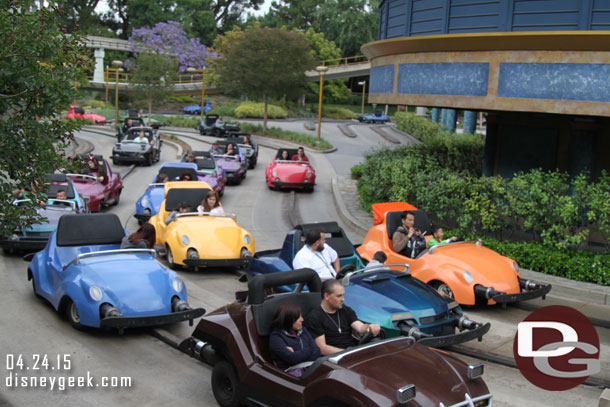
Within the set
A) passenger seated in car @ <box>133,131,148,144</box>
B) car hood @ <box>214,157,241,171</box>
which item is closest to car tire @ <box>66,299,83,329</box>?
car hood @ <box>214,157,241,171</box>

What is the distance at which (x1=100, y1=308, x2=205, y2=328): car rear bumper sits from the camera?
8297 millimetres

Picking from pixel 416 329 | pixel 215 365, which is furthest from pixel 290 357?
pixel 416 329

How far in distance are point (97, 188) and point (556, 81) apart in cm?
1193

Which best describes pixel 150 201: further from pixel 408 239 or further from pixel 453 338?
pixel 453 338

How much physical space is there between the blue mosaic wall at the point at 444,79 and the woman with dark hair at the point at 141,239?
8.62m

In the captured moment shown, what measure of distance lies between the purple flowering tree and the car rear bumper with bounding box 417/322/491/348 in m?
65.6

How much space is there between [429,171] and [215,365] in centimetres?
1158

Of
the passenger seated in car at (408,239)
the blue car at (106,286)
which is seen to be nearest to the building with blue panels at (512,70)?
the passenger seated in car at (408,239)

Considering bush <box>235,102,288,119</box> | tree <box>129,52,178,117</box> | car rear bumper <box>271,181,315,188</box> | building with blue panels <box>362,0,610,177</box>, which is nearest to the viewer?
building with blue panels <box>362,0,610,177</box>

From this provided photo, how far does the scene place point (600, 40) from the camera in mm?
13594

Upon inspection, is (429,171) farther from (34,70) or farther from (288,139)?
(288,139)

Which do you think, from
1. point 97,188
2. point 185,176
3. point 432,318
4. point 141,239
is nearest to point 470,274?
point 432,318

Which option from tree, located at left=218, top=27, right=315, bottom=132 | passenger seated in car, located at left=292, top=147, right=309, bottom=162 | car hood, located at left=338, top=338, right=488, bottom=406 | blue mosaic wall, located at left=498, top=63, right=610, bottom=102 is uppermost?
tree, located at left=218, top=27, right=315, bottom=132

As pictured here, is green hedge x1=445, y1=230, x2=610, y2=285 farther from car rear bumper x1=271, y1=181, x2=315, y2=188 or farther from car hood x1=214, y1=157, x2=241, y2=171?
car hood x1=214, y1=157, x2=241, y2=171
